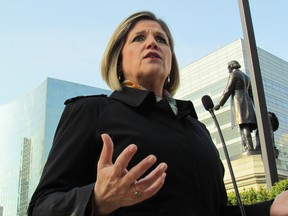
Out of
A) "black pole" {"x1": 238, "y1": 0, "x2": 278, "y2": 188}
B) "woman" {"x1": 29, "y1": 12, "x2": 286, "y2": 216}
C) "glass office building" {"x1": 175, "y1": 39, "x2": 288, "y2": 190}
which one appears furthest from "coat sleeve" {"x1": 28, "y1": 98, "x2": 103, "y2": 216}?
"glass office building" {"x1": 175, "y1": 39, "x2": 288, "y2": 190}

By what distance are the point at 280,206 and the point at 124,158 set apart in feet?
2.22

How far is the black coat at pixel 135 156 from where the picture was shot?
3.63 feet

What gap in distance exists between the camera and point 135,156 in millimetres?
1182

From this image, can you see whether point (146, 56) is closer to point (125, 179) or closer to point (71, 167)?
point (71, 167)

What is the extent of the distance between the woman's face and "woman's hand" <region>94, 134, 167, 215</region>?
0.68 m

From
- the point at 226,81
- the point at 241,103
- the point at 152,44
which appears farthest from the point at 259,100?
the point at 226,81

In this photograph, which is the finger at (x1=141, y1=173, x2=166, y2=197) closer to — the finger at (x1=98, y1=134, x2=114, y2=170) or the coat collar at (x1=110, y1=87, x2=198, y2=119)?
the finger at (x1=98, y1=134, x2=114, y2=170)

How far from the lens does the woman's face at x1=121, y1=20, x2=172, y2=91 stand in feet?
5.06

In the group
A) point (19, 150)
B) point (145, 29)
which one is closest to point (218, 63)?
point (19, 150)

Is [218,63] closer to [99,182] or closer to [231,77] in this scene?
[231,77]

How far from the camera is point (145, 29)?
1.65m

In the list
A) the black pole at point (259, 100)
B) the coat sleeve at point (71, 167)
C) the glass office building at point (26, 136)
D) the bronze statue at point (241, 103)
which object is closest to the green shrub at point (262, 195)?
the black pole at point (259, 100)

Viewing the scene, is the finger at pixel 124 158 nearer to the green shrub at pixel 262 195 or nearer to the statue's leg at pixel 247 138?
the green shrub at pixel 262 195

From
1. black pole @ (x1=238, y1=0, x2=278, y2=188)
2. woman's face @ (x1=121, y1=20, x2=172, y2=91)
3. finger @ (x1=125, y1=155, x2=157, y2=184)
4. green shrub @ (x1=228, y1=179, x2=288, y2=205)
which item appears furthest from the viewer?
black pole @ (x1=238, y1=0, x2=278, y2=188)
